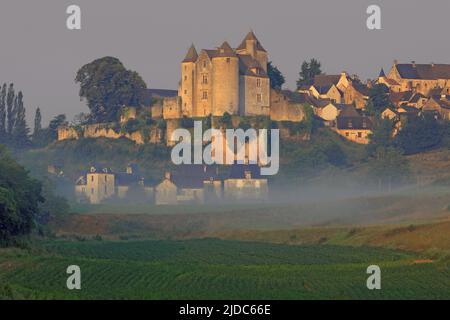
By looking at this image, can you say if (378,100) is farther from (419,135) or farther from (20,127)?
(20,127)

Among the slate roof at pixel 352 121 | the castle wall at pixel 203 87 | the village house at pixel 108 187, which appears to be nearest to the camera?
the village house at pixel 108 187

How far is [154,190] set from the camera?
112m

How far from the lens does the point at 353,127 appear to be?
13238cm

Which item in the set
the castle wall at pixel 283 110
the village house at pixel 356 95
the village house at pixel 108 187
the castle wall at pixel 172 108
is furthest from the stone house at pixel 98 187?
the village house at pixel 356 95

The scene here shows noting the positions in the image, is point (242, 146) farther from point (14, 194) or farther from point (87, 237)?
point (14, 194)

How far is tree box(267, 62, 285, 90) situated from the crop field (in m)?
67.1

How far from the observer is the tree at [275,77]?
437ft

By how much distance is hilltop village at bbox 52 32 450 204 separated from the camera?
111438mm

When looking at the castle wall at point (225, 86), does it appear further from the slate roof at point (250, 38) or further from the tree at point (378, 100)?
the tree at point (378, 100)

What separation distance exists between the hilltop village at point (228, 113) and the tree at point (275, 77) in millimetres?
1032

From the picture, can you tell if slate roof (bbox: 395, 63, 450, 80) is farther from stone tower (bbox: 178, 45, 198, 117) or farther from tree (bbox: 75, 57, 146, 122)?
stone tower (bbox: 178, 45, 198, 117)

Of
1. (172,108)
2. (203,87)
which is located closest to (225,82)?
(203,87)

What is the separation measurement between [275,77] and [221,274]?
8397cm

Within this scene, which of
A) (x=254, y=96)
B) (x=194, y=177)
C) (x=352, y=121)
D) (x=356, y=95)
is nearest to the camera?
(x=194, y=177)
